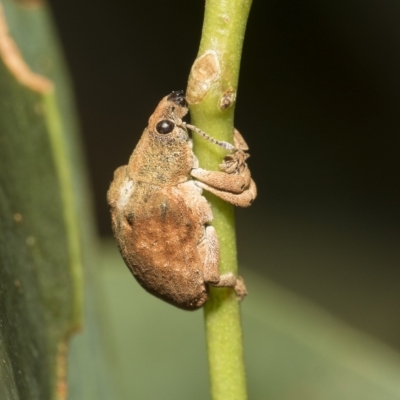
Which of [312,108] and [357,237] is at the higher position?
[312,108]

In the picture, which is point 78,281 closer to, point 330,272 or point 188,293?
point 188,293

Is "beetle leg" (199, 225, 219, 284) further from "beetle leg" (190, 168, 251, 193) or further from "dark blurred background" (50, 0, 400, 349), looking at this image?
"dark blurred background" (50, 0, 400, 349)

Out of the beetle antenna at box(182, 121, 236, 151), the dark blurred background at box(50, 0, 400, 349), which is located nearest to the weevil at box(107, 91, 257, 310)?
the beetle antenna at box(182, 121, 236, 151)

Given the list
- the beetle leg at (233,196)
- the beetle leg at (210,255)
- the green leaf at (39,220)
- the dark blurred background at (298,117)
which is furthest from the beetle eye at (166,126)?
the dark blurred background at (298,117)

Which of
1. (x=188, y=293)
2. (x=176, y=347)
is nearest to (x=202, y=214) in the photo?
(x=188, y=293)

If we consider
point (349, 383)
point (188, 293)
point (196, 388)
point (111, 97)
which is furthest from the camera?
Answer: point (111, 97)

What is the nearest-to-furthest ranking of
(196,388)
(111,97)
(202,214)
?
(202,214) → (196,388) → (111,97)

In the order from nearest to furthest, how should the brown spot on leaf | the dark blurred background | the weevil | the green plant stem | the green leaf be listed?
1. the green plant stem
2. the weevil
3. the green leaf
4. the brown spot on leaf
5. the dark blurred background
